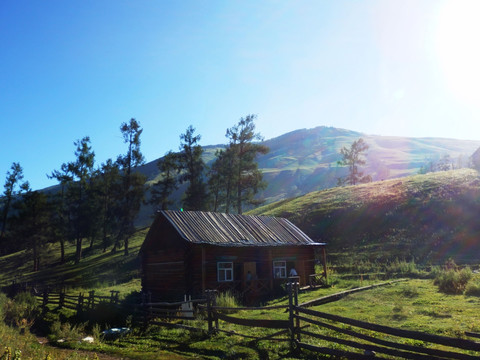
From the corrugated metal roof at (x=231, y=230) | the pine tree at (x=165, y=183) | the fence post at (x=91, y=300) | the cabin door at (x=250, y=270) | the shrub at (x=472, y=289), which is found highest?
the pine tree at (x=165, y=183)

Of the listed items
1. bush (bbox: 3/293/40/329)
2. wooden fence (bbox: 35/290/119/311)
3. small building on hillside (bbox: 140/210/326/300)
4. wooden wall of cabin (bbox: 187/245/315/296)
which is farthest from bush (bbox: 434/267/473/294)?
bush (bbox: 3/293/40/329)

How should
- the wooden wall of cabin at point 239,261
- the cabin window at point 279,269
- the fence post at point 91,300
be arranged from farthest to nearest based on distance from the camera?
1. the cabin window at point 279,269
2. the wooden wall of cabin at point 239,261
3. the fence post at point 91,300

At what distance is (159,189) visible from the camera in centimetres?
5272

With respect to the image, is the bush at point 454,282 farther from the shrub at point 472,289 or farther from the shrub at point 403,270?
the shrub at point 403,270

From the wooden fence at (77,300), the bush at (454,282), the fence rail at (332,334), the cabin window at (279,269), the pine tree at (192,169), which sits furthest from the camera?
the pine tree at (192,169)

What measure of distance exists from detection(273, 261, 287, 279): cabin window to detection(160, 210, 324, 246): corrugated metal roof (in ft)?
5.02

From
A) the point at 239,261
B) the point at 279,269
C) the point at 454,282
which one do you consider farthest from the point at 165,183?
the point at 454,282

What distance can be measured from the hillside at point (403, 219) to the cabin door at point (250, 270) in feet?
52.1

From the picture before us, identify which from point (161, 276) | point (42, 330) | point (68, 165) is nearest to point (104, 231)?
point (68, 165)

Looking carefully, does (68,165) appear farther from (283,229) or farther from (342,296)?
(342,296)

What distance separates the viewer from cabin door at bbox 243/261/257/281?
78.7 ft

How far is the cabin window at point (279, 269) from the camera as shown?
26047mm

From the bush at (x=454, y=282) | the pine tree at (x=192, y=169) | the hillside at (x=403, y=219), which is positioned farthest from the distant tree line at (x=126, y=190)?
the bush at (x=454, y=282)

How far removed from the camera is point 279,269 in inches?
1040
